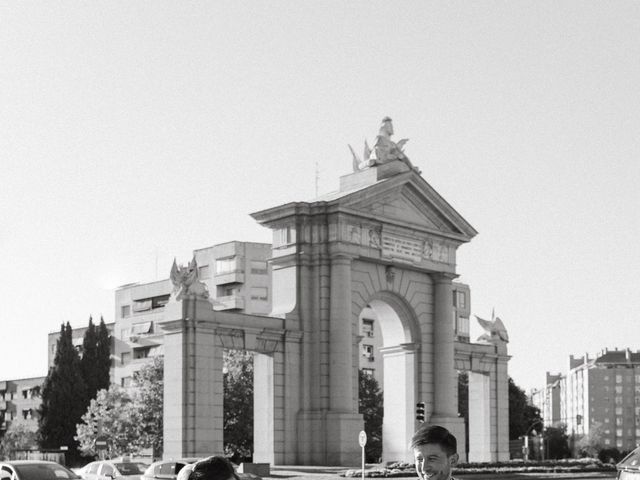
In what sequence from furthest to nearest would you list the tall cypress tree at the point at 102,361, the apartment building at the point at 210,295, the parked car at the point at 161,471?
the apartment building at the point at 210,295
the tall cypress tree at the point at 102,361
the parked car at the point at 161,471

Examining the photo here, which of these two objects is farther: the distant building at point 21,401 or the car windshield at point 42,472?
the distant building at point 21,401

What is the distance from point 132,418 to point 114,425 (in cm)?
311

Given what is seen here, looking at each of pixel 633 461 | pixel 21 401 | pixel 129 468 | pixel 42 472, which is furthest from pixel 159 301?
pixel 633 461

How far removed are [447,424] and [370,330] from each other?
185ft

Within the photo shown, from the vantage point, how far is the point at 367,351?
10456 centimetres

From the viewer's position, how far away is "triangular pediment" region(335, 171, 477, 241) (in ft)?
153

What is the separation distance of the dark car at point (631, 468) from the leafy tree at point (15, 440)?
8117cm

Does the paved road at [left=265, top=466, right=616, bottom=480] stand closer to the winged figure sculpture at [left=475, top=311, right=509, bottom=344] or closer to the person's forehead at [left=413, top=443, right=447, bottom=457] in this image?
the winged figure sculpture at [left=475, top=311, right=509, bottom=344]

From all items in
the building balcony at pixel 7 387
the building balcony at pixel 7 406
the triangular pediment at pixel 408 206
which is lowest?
the building balcony at pixel 7 406

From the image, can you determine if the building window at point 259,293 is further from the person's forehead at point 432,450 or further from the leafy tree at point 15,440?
the person's forehead at point 432,450

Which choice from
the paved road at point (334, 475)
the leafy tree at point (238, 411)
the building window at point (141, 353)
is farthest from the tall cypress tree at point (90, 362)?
the paved road at point (334, 475)

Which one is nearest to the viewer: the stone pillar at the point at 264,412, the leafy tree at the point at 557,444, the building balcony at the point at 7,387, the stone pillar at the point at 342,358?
the stone pillar at the point at 264,412

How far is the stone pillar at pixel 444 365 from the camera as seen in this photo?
50.1 meters

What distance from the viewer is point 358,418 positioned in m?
45.8
